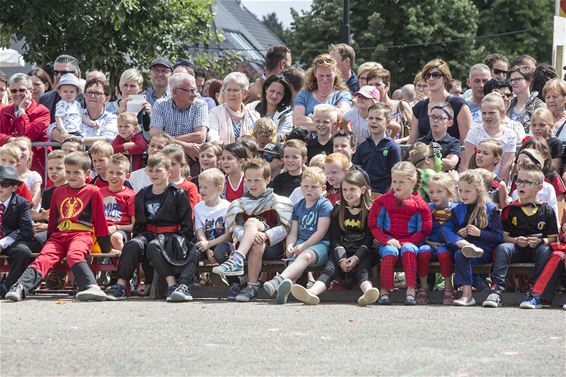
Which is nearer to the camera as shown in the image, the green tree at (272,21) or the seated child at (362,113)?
the seated child at (362,113)

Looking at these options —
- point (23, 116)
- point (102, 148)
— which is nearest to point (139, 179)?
point (102, 148)

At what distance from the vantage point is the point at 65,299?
1163 cm

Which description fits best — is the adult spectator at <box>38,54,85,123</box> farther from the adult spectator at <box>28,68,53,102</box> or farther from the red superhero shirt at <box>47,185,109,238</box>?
the red superhero shirt at <box>47,185,109,238</box>

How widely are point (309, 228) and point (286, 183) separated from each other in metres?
0.92

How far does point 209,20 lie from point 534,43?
94.1 feet

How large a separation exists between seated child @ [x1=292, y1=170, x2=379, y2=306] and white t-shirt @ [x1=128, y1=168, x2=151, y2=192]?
2.32m

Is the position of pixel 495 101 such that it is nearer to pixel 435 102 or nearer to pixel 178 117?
pixel 435 102

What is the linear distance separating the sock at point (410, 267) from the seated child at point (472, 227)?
0.37 m

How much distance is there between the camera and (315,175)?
39.0 ft

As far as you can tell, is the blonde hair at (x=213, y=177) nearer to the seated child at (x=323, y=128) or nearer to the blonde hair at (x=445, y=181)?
the seated child at (x=323, y=128)

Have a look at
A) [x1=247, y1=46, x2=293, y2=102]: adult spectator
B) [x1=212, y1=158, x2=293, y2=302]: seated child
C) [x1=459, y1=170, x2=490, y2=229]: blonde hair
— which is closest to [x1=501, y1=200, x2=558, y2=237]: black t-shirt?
[x1=459, y1=170, x2=490, y2=229]: blonde hair

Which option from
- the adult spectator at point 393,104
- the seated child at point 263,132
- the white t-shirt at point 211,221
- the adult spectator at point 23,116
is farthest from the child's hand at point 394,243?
the adult spectator at point 23,116

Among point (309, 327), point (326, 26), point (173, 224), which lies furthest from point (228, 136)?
point (326, 26)

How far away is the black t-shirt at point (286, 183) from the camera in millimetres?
12641
